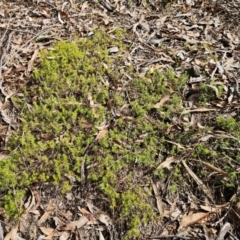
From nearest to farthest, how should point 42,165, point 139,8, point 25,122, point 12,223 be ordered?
point 12,223 → point 42,165 → point 25,122 → point 139,8

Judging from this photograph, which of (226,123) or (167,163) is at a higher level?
(226,123)

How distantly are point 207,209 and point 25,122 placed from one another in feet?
5.25

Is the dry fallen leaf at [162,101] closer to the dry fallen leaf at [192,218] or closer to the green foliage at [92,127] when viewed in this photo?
the green foliage at [92,127]

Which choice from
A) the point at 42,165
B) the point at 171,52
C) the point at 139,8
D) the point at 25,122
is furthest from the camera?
the point at 139,8

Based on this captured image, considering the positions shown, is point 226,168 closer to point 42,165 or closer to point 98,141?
point 98,141

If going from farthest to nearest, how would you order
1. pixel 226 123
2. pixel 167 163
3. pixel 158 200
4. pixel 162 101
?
pixel 162 101 < pixel 226 123 < pixel 167 163 < pixel 158 200

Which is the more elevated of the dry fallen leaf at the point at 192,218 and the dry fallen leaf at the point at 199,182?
the dry fallen leaf at the point at 199,182

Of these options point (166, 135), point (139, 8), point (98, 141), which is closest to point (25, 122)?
point (98, 141)

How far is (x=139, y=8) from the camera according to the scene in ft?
15.0

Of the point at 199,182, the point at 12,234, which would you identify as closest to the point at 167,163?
the point at 199,182

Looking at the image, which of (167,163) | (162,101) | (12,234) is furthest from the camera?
(162,101)

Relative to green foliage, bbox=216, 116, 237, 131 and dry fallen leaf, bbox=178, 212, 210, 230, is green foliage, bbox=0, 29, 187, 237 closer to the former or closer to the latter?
dry fallen leaf, bbox=178, 212, 210, 230

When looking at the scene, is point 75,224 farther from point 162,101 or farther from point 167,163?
point 162,101

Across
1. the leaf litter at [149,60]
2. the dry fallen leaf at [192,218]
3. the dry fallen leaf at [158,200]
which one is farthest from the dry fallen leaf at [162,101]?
the dry fallen leaf at [192,218]
